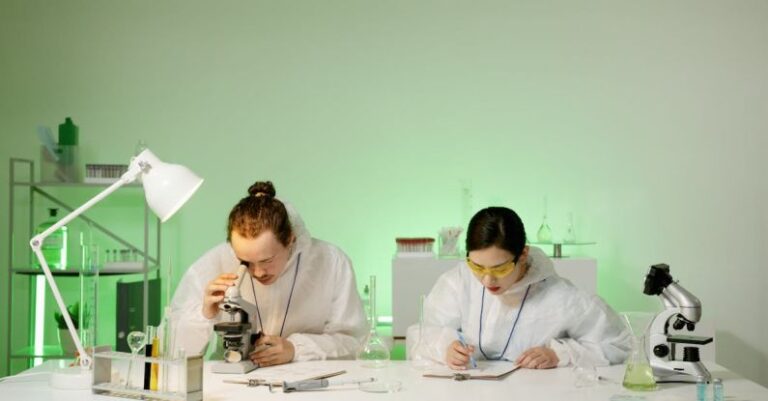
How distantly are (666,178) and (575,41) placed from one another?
92 centimetres

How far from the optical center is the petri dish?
2.69 meters

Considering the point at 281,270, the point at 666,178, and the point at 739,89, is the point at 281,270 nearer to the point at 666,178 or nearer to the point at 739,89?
the point at 666,178

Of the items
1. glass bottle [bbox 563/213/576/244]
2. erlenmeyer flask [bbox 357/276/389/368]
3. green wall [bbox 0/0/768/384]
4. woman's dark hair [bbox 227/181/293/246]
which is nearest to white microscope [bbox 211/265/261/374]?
woman's dark hair [bbox 227/181/293/246]

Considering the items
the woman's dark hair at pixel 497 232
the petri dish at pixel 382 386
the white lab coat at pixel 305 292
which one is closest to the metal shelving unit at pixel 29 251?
the white lab coat at pixel 305 292

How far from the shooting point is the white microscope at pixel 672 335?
2771 millimetres

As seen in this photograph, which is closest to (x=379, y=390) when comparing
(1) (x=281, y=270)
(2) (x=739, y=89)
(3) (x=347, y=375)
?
(3) (x=347, y=375)

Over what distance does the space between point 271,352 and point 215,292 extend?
0.92 feet

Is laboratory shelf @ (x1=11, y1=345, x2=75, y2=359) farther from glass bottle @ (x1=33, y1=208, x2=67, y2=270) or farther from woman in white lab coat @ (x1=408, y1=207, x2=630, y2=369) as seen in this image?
woman in white lab coat @ (x1=408, y1=207, x2=630, y2=369)

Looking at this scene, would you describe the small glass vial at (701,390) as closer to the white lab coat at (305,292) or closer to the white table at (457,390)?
the white table at (457,390)

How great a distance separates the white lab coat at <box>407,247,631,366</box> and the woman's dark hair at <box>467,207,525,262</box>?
191 mm

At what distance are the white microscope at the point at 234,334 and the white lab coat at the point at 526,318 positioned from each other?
602 millimetres

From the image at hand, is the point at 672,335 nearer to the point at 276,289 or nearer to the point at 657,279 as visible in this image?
the point at 657,279

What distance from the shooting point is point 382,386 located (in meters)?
2.71

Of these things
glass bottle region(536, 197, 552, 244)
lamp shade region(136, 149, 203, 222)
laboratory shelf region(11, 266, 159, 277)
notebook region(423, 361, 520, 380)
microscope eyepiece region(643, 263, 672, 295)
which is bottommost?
notebook region(423, 361, 520, 380)
